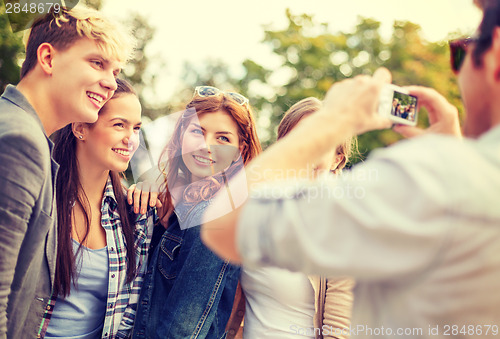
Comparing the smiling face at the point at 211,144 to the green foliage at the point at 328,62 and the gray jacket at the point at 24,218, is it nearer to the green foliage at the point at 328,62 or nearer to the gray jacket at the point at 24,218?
the gray jacket at the point at 24,218

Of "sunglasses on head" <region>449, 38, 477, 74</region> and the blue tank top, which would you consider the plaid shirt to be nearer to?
the blue tank top

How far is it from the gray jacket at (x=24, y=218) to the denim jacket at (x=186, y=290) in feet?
2.06

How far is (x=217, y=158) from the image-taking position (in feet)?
10.2

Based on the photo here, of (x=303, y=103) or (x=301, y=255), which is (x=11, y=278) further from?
(x=303, y=103)

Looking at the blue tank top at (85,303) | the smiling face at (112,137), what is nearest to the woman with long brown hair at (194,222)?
the blue tank top at (85,303)

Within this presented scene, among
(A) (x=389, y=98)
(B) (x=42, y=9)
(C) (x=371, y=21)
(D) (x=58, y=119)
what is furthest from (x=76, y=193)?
(C) (x=371, y=21)

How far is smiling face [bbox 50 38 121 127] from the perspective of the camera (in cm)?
243

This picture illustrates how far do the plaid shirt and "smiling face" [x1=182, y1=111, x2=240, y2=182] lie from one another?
463 mm

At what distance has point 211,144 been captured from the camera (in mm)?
3129

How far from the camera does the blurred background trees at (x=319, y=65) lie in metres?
24.1

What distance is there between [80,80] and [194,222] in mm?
1071

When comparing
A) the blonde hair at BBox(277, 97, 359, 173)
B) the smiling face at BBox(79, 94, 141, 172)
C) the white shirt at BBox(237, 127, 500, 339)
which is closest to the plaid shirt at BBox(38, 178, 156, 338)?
the smiling face at BBox(79, 94, 141, 172)

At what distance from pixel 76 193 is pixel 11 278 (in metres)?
0.93

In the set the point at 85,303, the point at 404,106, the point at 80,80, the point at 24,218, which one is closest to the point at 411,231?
the point at 404,106
